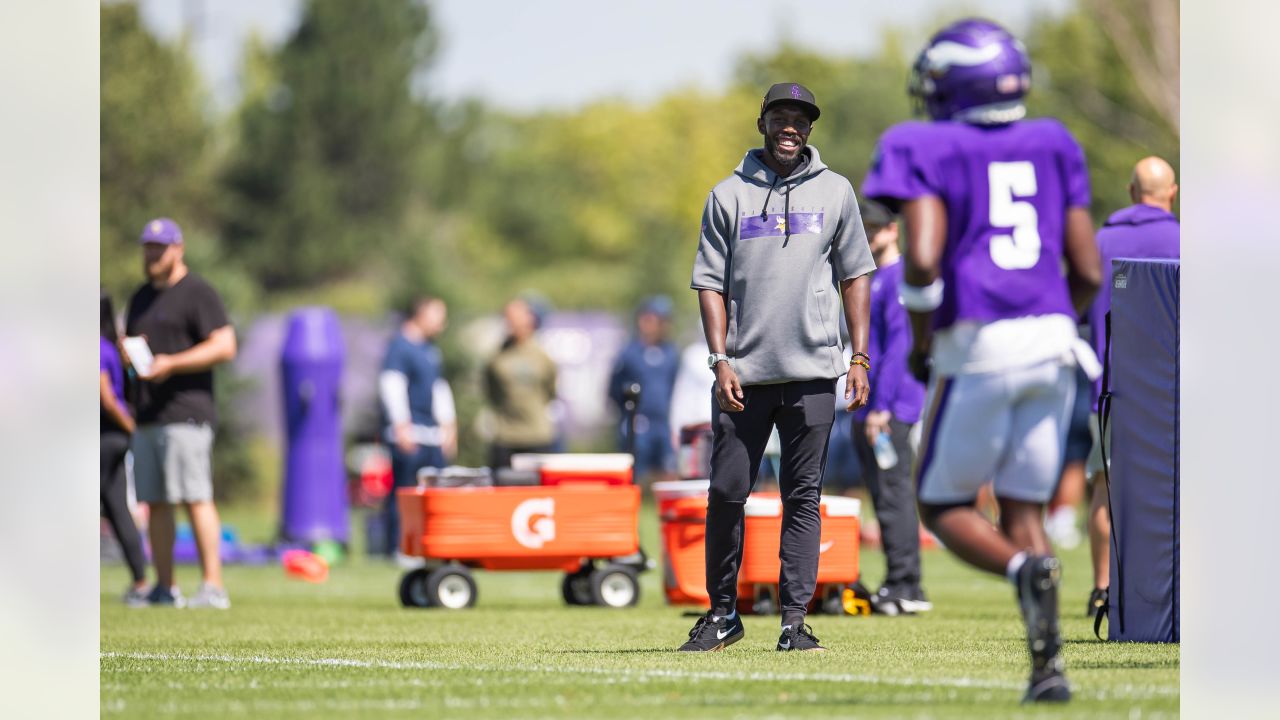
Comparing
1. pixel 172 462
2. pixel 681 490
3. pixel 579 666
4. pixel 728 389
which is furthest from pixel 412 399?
pixel 579 666

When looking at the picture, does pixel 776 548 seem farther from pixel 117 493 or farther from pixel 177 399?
pixel 117 493

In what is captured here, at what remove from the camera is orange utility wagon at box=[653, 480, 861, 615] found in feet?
35.7

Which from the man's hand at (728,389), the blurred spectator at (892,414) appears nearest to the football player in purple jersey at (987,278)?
the man's hand at (728,389)

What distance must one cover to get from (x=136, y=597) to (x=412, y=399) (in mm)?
6398

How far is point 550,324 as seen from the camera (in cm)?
4184

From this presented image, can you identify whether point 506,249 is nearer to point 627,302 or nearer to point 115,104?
Result: point 115,104

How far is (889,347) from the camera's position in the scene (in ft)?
36.7

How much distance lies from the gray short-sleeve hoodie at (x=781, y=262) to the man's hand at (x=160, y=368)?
465cm

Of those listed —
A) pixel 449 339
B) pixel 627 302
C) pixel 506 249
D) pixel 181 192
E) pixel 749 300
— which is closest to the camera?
pixel 749 300

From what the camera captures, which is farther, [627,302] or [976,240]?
[627,302]

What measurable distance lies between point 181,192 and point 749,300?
177ft
